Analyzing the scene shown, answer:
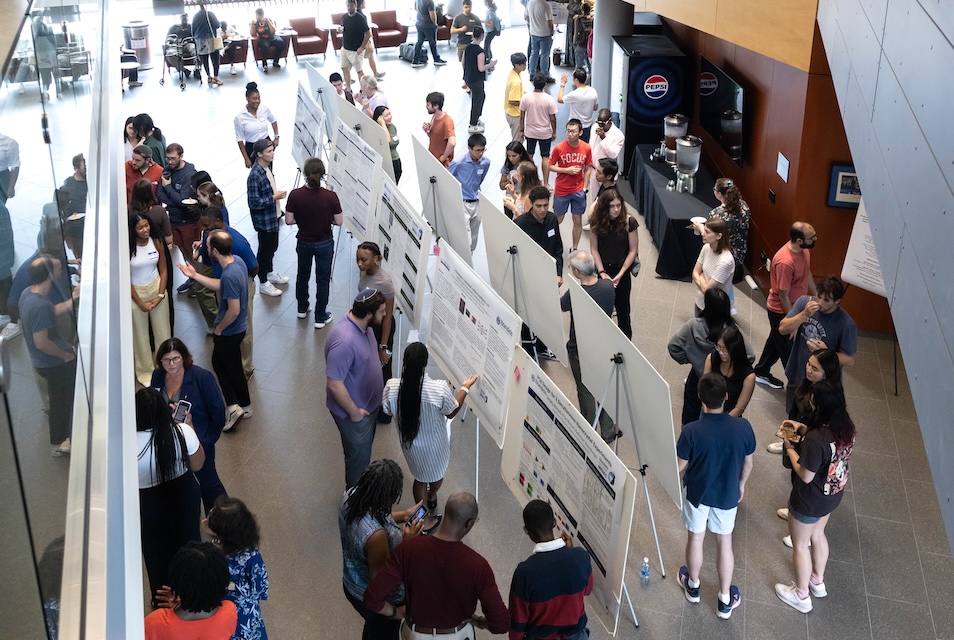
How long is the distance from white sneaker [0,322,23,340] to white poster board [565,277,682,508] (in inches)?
109

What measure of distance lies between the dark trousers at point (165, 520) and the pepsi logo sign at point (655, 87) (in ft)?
28.2

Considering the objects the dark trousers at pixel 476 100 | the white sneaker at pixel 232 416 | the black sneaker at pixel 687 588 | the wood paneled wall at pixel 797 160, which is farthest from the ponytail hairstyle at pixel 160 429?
the dark trousers at pixel 476 100

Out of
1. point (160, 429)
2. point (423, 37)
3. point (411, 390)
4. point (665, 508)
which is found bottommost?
point (665, 508)

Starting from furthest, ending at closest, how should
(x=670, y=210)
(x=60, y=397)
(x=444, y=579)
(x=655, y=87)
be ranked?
(x=655, y=87) < (x=670, y=210) < (x=444, y=579) < (x=60, y=397)

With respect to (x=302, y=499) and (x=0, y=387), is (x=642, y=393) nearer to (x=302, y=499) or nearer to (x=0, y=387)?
(x=302, y=499)

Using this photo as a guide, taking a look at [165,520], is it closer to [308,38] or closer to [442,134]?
[442,134]

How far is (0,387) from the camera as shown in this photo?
1212mm

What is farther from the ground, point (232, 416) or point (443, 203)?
point (443, 203)

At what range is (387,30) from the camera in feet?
64.9

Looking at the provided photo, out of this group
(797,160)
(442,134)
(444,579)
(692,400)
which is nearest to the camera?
(444,579)

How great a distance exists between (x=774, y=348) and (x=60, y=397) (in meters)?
5.52

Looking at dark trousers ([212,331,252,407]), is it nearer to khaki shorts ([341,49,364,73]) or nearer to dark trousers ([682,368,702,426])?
dark trousers ([682,368,702,426])

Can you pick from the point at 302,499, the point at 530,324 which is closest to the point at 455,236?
the point at 530,324

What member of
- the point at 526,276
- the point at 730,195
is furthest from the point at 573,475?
the point at 730,195
